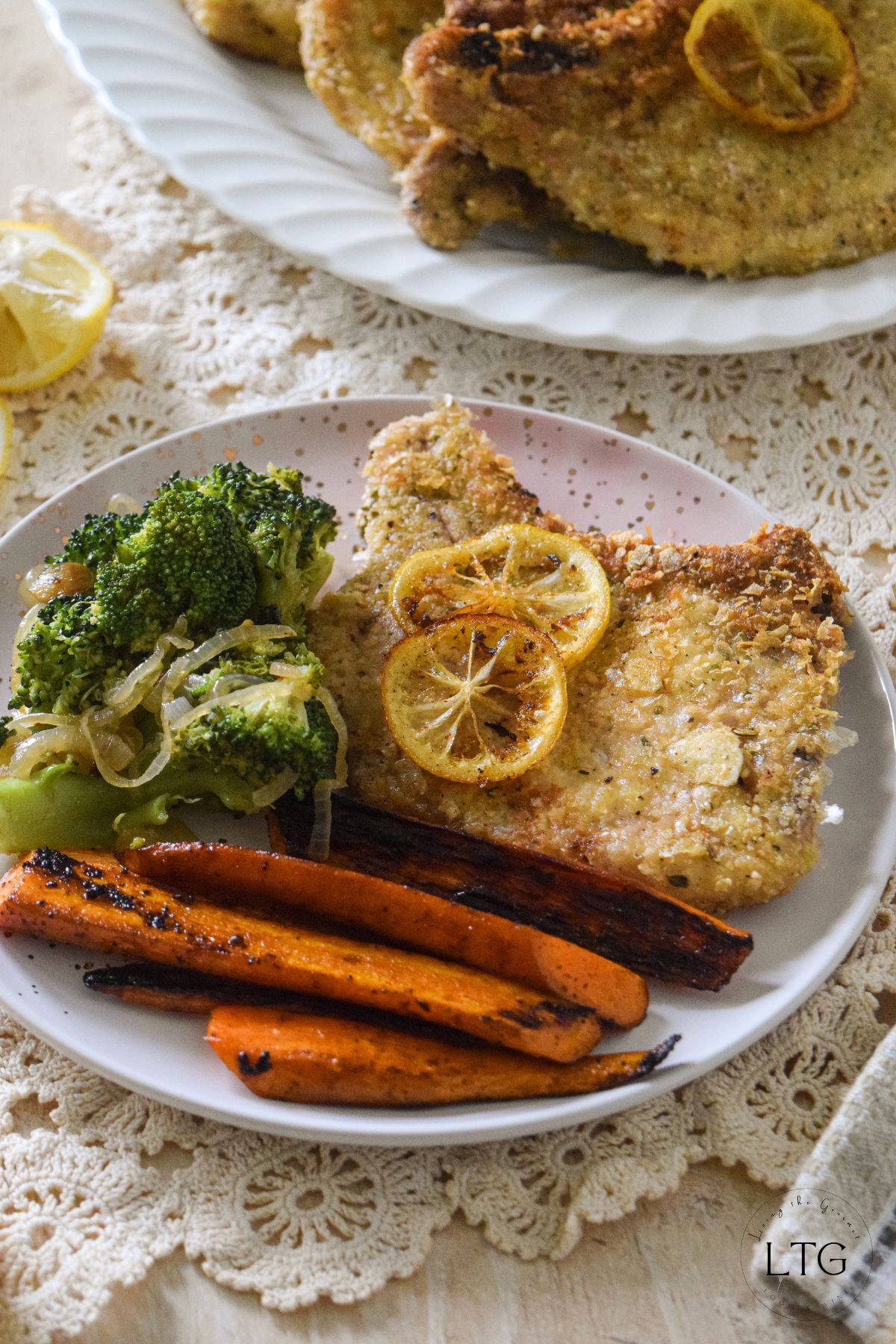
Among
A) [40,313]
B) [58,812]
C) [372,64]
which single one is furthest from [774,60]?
[58,812]

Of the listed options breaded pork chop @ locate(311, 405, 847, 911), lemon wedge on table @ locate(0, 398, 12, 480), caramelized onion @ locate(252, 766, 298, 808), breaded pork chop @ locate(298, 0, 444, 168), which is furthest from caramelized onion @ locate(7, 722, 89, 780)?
breaded pork chop @ locate(298, 0, 444, 168)

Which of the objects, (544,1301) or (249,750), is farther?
(249,750)

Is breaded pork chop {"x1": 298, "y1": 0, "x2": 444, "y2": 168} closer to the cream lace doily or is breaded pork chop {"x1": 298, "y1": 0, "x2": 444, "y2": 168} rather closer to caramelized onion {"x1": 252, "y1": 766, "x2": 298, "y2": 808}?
the cream lace doily

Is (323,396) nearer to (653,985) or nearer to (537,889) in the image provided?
(537,889)

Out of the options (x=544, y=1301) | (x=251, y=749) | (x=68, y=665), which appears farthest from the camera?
(x=68, y=665)

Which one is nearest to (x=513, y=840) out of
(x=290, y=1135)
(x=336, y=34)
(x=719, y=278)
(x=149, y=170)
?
(x=290, y=1135)

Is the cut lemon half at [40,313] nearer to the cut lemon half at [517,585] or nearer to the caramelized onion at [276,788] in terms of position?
the cut lemon half at [517,585]
